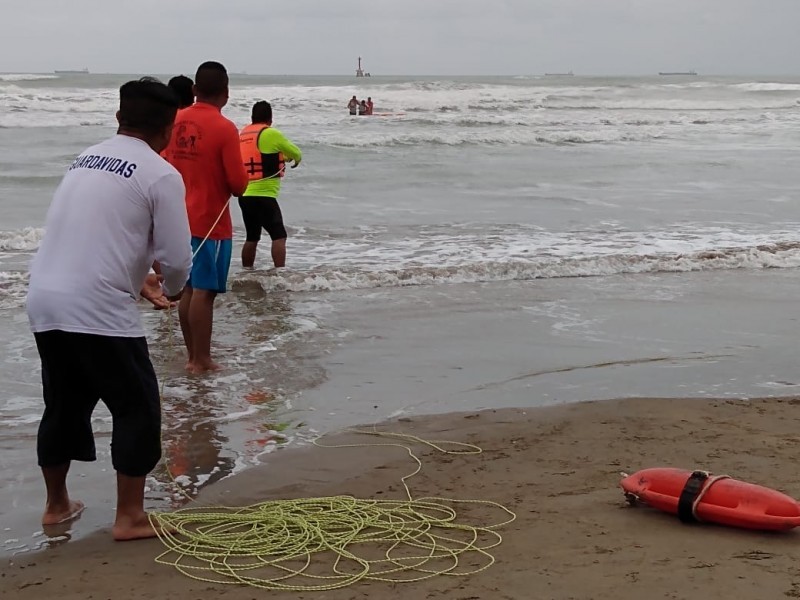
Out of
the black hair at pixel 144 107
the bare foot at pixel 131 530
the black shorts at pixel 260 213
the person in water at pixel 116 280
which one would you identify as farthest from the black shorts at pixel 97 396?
the black shorts at pixel 260 213

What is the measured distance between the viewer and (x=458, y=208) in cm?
1481

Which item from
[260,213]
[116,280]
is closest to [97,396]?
[116,280]

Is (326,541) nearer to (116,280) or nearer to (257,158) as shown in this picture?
(116,280)

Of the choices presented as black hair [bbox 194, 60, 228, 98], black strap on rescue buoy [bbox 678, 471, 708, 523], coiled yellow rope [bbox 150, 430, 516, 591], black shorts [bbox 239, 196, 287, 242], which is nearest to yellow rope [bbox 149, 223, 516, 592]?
coiled yellow rope [bbox 150, 430, 516, 591]

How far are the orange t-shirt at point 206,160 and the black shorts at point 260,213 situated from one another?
3.05m

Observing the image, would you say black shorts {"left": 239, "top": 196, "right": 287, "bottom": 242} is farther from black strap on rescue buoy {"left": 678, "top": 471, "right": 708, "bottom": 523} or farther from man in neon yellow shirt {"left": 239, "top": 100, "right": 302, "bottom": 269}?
black strap on rescue buoy {"left": 678, "top": 471, "right": 708, "bottom": 523}

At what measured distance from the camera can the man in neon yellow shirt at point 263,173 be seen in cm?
868

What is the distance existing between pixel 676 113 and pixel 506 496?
4088 centimetres

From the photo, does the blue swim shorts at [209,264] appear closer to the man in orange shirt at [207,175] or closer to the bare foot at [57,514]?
the man in orange shirt at [207,175]

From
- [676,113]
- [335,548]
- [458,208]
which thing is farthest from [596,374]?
[676,113]

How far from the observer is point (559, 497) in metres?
4.30

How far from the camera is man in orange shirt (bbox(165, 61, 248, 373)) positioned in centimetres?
614

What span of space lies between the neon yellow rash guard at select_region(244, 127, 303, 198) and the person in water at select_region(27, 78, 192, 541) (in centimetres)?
453

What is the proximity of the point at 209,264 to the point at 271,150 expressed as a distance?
2.63 meters
